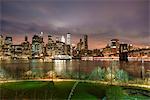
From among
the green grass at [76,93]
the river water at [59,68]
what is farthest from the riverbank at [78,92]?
the river water at [59,68]

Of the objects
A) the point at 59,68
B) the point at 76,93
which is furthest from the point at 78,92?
the point at 59,68

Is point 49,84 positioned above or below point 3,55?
below

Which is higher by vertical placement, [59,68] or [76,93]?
[59,68]

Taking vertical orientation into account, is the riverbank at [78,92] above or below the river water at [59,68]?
below

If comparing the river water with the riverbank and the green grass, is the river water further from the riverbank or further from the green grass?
the green grass

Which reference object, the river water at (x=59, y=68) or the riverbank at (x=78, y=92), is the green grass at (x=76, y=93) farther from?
the river water at (x=59, y=68)

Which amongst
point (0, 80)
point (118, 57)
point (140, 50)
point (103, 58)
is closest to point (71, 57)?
point (103, 58)

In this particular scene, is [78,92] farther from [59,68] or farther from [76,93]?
[59,68]

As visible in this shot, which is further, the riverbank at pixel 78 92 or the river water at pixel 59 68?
the river water at pixel 59 68

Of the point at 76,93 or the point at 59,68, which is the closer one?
the point at 76,93

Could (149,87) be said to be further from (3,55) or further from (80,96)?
(3,55)

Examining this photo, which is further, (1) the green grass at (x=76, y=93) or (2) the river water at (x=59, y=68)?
(2) the river water at (x=59, y=68)
